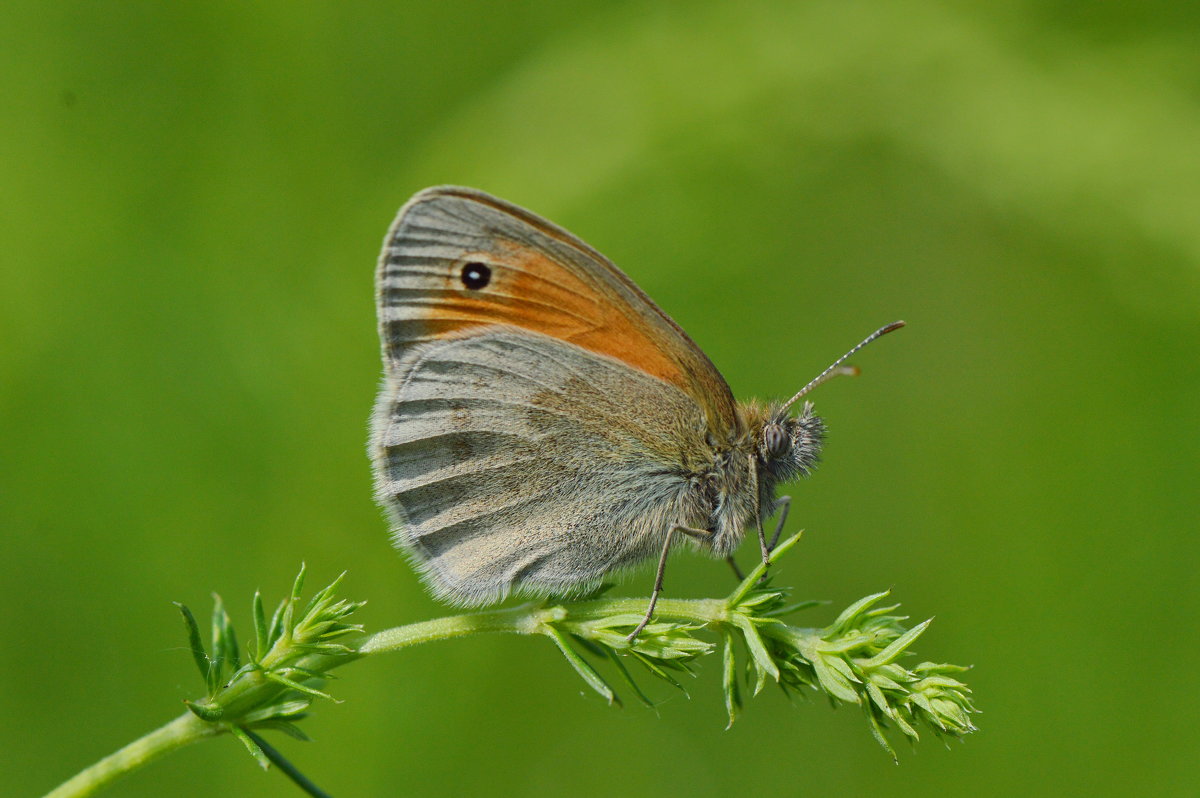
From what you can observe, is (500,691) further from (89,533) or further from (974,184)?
(974,184)

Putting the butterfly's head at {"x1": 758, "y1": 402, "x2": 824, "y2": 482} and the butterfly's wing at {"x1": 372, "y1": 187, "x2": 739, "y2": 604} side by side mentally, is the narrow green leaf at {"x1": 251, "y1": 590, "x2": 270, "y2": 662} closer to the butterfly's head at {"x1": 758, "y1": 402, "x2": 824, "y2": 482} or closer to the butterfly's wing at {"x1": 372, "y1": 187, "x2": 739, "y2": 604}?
the butterfly's wing at {"x1": 372, "y1": 187, "x2": 739, "y2": 604}

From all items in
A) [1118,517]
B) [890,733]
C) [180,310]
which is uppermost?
[180,310]

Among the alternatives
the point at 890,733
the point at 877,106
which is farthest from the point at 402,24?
the point at 890,733

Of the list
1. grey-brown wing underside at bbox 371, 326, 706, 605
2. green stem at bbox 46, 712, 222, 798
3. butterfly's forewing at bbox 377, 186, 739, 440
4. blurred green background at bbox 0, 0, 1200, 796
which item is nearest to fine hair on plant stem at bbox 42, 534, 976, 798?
green stem at bbox 46, 712, 222, 798

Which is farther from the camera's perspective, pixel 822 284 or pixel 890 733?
pixel 822 284

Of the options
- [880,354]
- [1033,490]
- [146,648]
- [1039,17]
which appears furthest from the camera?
[880,354]
